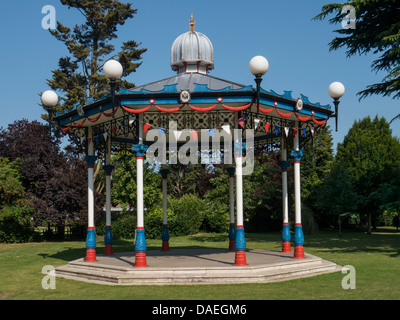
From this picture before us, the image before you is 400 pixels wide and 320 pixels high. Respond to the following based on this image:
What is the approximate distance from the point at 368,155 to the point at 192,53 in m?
36.2

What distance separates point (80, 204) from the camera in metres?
31.6

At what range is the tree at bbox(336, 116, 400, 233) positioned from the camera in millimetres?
39031

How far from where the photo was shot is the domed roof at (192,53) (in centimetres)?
1513

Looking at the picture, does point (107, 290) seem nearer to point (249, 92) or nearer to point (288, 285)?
point (288, 285)

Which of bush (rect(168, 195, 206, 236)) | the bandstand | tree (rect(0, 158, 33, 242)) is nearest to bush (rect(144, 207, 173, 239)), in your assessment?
bush (rect(168, 195, 206, 236))

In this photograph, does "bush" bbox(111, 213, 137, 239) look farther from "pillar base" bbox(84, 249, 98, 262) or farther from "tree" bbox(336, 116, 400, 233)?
"tree" bbox(336, 116, 400, 233)

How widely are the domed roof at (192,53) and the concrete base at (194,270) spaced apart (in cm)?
685

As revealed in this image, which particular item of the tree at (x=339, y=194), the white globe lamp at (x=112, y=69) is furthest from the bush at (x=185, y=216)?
the white globe lamp at (x=112, y=69)

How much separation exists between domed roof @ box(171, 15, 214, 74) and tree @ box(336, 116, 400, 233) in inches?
1048

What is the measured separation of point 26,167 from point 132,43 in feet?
54.6

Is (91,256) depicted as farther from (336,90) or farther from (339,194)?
(339,194)
